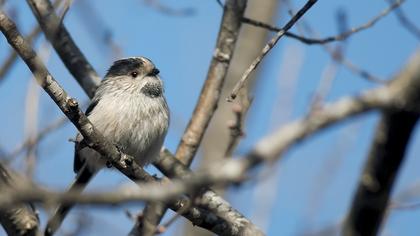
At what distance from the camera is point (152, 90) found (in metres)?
5.67

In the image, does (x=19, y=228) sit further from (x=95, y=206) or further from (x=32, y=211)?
(x=95, y=206)

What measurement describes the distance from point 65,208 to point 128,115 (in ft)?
3.19

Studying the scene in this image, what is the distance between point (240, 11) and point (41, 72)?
2315 millimetres

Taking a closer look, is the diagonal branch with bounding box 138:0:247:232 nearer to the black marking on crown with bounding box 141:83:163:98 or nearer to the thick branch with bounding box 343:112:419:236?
the black marking on crown with bounding box 141:83:163:98

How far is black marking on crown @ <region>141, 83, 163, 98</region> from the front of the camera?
5.62m

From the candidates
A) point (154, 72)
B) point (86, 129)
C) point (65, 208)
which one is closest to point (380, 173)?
point (86, 129)

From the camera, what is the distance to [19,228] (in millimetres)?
3766

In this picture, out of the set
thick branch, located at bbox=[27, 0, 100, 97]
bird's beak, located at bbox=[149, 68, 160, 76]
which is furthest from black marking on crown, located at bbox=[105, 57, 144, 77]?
thick branch, located at bbox=[27, 0, 100, 97]

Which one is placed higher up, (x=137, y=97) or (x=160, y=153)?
(x=137, y=97)

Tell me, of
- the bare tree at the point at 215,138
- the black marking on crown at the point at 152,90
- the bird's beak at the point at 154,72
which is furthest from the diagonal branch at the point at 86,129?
the bird's beak at the point at 154,72

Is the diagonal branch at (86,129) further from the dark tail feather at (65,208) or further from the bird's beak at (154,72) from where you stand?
the bird's beak at (154,72)

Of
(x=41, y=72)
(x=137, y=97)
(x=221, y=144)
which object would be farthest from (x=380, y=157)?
(x=221, y=144)

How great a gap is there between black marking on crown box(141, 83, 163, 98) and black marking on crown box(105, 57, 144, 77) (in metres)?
0.29

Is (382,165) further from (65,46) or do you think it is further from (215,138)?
(215,138)
